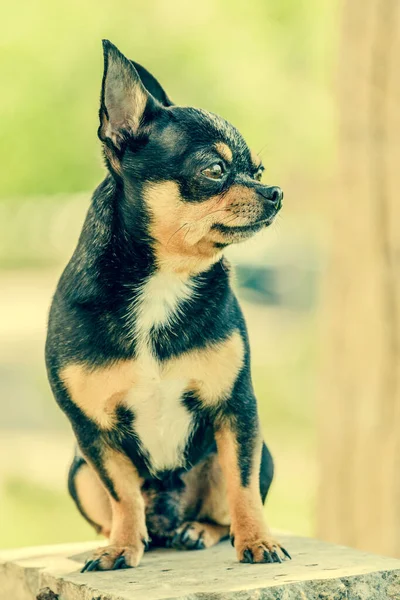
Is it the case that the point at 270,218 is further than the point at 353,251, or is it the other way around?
the point at 353,251

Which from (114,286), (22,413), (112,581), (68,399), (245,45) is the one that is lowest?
(112,581)

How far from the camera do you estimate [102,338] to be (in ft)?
9.44

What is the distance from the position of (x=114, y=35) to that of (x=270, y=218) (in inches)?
175

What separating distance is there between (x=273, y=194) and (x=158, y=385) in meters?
0.66

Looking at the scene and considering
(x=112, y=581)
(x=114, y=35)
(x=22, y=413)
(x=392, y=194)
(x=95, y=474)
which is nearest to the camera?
(x=112, y=581)

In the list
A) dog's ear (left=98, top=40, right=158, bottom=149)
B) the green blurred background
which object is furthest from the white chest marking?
the green blurred background

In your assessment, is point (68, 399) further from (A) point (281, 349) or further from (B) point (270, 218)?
(A) point (281, 349)

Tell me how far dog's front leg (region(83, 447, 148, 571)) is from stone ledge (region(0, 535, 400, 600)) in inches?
2.6

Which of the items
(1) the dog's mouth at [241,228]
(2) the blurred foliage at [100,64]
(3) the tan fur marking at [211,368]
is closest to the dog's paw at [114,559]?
(3) the tan fur marking at [211,368]

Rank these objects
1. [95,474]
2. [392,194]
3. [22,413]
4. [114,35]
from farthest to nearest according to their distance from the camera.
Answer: [22,413]
[114,35]
[392,194]
[95,474]

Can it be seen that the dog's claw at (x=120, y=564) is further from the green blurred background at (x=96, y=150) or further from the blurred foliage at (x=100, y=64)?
the blurred foliage at (x=100, y=64)

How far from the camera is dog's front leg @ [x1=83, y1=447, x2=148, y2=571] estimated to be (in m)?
2.98

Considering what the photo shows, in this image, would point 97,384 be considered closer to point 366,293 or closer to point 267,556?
point 267,556

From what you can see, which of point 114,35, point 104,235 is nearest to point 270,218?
point 104,235
